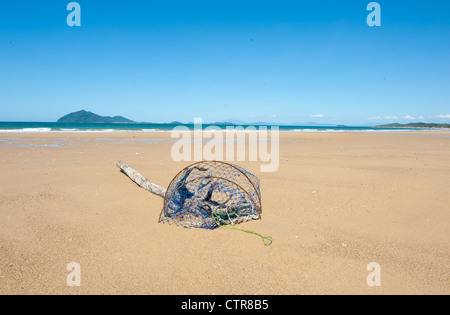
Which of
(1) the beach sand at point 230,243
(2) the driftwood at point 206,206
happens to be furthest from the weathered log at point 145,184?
(2) the driftwood at point 206,206

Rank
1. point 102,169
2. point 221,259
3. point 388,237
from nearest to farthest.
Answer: point 221,259 < point 388,237 < point 102,169

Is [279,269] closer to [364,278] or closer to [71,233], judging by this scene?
[364,278]

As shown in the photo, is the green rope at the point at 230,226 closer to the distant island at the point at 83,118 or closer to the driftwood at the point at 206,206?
the driftwood at the point at 206,206

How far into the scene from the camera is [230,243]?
12.0ft

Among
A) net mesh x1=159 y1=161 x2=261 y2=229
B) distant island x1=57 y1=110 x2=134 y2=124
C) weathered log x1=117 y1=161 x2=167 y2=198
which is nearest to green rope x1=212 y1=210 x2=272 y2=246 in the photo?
net mesh x1=159 y1=161 x2=261 y2=229

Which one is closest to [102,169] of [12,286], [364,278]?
[12,286]

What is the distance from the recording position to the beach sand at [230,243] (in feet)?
9.18

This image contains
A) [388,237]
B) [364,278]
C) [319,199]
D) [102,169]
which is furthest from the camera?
[102,169]

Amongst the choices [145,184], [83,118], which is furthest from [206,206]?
[83,118]

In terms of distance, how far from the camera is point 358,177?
7.43 metres

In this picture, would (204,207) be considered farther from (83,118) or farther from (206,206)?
(83,118)

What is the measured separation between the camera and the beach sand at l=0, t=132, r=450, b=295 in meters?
2.80
